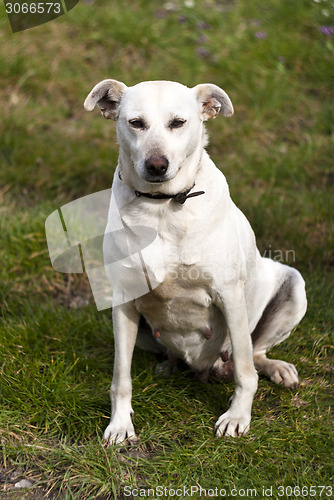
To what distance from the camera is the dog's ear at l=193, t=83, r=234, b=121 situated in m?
2.85

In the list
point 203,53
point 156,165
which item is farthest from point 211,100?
point 203,53

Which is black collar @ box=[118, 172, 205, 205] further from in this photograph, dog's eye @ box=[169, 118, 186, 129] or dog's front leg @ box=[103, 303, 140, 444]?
dog's front leg @ box=[103, 303, 140, 444]

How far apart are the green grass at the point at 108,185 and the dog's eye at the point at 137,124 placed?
1.37 meters

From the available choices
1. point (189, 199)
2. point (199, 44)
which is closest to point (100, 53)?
point (199, 44)

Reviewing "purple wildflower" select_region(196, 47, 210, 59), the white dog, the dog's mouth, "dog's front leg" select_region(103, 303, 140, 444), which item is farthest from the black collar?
"purple wildflower" select_region(196, 47, 210, 59)

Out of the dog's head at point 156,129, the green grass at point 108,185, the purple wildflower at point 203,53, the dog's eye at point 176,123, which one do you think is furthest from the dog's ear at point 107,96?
the purple wildflower at point 203,53

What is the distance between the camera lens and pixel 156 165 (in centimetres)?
254

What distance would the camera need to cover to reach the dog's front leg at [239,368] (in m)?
2.87

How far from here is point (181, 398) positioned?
3.21 meters

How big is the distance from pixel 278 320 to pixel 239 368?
0.58m

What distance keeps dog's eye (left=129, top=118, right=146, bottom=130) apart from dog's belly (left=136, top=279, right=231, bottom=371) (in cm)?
68

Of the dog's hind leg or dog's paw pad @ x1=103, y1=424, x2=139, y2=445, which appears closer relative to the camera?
dog's paw pad @ x1=103, y1=424, x2=139, y2=445

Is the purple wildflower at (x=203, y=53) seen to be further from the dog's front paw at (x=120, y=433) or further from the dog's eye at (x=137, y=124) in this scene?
the dog's front paw at (x=120, y=433)

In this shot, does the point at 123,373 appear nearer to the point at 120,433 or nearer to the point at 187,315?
the point at 120,433
